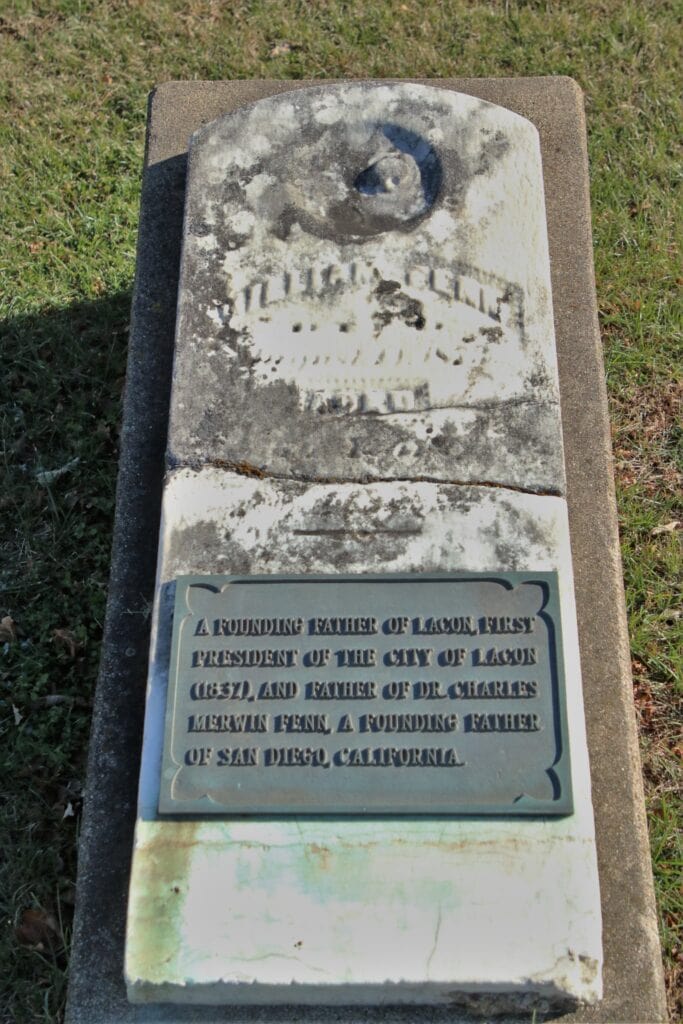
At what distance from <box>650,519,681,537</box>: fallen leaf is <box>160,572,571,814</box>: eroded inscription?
1468 mm

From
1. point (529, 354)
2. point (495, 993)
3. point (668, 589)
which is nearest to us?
point (495, 993)

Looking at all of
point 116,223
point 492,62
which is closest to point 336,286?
point 116,223

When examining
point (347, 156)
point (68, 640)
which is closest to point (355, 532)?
point (347, 156)

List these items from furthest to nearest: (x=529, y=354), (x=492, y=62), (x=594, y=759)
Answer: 1. (x=492, y=62)
2. (x=529, y=354)
3. (x=594, y=759)

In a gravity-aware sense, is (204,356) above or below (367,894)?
above

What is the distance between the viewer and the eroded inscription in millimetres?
2387

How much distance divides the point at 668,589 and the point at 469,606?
58.0 inches

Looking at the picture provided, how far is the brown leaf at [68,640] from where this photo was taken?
3.81 m

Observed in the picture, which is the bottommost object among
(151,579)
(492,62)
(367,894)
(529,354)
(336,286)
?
(367,894)

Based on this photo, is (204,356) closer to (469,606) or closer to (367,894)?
(469,606)

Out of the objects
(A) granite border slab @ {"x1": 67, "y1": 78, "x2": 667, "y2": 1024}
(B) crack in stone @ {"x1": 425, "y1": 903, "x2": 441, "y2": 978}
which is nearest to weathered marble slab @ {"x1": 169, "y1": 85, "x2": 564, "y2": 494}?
(A) granite border slab @ {"x1": 67, "y1": 78, "x2": 667, "y2": 1024}

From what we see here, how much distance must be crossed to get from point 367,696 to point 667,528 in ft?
6.18

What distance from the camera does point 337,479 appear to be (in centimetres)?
281

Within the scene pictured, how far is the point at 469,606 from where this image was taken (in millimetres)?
2562
